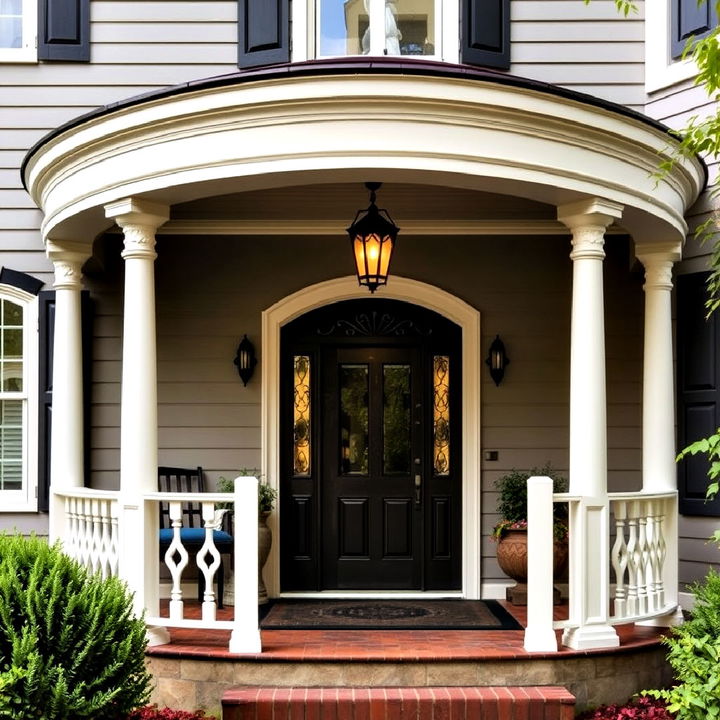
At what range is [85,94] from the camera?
27.8 feet

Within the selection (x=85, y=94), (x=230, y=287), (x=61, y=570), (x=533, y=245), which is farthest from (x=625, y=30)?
(x=61, y=570)

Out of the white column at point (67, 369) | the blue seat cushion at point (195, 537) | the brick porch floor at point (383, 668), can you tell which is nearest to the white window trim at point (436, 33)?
the white column at point (67, 369)

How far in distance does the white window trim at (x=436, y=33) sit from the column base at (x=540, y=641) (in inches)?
179

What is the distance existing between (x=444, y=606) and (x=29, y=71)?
17.6ft

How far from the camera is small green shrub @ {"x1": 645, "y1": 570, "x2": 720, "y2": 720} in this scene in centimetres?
534

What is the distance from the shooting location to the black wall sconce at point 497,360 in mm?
8422

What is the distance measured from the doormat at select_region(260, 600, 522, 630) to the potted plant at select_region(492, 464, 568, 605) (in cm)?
27

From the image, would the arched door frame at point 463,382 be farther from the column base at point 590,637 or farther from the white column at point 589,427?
the column base at point 590,637

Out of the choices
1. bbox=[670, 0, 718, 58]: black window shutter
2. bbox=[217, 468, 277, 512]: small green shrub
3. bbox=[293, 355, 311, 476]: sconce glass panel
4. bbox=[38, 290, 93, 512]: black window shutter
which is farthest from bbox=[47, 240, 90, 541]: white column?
bbox=[670, 0, 718, 58]: black window shutter

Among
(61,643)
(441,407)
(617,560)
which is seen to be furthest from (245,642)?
(441,407)

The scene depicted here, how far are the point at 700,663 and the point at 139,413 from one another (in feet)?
11.5

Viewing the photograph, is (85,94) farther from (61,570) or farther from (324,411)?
(61,570)

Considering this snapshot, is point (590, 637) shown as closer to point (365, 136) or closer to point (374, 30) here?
point (365, 136)

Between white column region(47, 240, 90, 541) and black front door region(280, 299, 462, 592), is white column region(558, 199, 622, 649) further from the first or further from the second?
white column region(47, 240, 90, 541)
